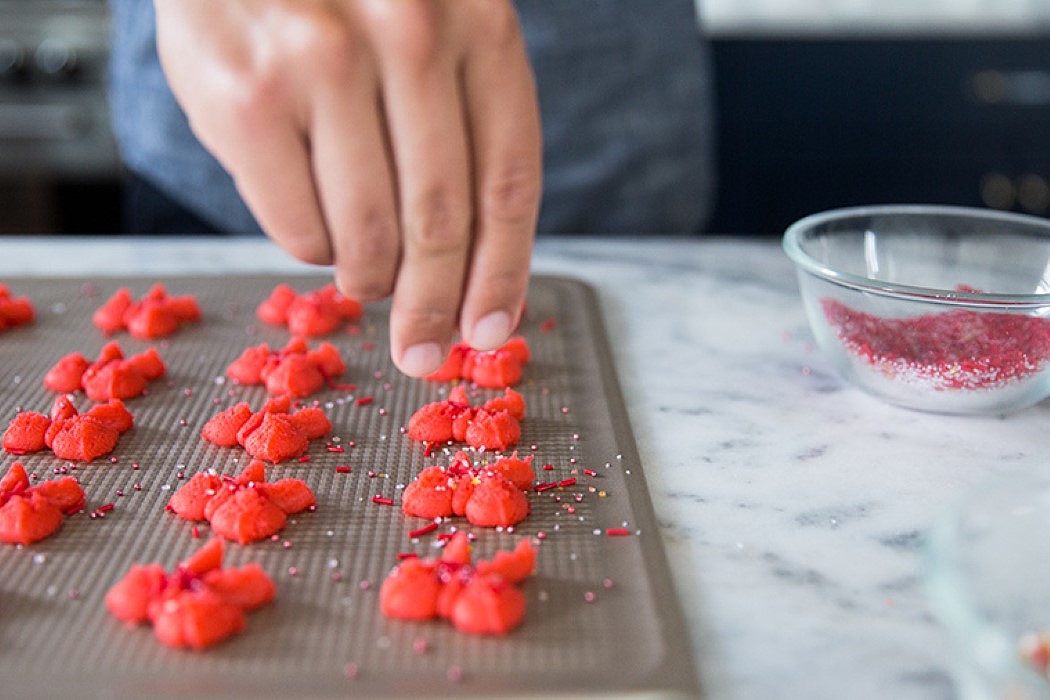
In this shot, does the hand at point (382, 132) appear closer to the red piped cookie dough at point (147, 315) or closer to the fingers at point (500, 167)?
the fingers at point (500, 167)

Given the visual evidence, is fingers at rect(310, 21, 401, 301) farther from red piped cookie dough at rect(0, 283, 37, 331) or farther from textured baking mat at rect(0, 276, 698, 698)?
red piped cookie dough at rect(0, 283, 37, 331)

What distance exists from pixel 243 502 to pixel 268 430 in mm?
132

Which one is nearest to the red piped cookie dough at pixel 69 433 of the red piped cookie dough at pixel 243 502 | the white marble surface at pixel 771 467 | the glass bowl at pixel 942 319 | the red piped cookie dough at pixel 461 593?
the red piped cookie dough at pixel 243 502

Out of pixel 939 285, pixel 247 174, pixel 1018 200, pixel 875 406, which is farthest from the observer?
pixel 1018 200

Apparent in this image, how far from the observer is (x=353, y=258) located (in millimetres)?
670

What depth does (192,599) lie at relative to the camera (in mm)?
687

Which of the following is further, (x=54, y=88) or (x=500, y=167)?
(x=54, y=88)

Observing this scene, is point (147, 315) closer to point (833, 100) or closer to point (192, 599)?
point (192, 599)

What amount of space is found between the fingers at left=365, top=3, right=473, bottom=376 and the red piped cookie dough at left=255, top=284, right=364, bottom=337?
52 cm

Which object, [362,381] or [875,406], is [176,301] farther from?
[875,406]

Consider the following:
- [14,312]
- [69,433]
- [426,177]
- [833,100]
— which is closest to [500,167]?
[426,177]

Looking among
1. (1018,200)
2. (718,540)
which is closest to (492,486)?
(718,540)

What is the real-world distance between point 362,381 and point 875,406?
1.72 feet

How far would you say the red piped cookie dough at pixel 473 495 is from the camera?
2.70 feet
